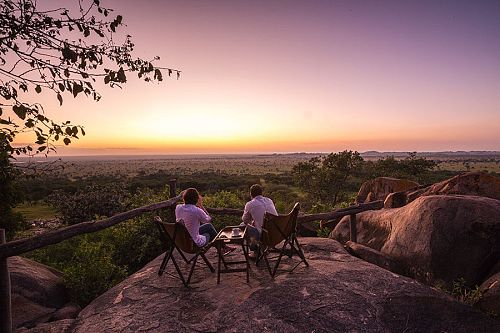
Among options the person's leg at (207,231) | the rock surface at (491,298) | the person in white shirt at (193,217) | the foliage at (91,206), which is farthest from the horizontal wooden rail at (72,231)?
the foliage at (91,206)

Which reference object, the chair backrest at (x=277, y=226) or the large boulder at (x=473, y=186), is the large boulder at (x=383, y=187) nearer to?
the large boulder at (x=473, y=186)

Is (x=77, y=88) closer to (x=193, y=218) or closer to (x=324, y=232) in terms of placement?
(x=193, y=218)

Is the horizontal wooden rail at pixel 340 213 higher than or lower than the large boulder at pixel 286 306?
higher

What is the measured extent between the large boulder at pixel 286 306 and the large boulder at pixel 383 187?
7758mm

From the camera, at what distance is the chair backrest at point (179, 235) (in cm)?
579

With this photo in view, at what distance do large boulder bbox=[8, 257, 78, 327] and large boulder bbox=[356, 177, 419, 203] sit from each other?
10069 millimetres

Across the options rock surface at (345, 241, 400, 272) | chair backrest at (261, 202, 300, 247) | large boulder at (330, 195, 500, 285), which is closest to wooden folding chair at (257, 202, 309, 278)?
chair backrest at (261, 202, 300, 247)

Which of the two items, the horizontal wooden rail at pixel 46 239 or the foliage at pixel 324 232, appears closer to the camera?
the horizontal wooden rail at pixel 46 239

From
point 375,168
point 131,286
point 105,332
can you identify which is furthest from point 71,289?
point 375,168

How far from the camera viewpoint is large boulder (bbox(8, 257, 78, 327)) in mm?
5781

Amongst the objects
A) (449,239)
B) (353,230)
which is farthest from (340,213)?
(449,239)

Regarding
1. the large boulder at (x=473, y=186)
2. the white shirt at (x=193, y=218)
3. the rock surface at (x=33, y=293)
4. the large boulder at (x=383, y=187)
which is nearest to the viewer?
the rock surface at (x=33, y=293)

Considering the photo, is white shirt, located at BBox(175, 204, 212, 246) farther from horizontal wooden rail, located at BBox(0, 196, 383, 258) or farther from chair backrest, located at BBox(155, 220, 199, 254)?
horizontal wooden rail, located at BBox(0, 196, 383, 258)

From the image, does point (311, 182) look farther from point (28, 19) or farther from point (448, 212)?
point (28, 19)
